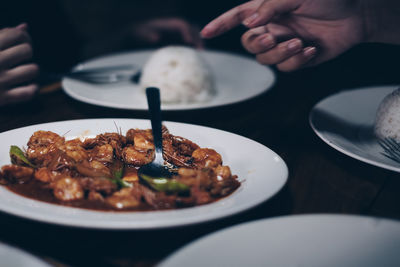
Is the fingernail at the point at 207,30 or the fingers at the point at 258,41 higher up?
the fingernail at the point at 207,30

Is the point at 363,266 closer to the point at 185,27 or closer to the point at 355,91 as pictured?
the point at 355,91

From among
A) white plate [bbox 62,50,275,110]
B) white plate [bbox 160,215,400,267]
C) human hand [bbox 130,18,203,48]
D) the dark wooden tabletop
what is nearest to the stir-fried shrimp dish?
the dark wooden tabletop

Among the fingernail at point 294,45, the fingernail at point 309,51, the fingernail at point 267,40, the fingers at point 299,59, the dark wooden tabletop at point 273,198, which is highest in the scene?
the fingernail at point 267,40

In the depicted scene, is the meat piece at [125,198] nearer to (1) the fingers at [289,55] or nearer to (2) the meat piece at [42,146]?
(2) the meat piece at [42,146]

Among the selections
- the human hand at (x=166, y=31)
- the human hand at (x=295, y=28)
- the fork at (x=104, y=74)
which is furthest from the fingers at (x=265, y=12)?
the human hand at (x=166, y=31)

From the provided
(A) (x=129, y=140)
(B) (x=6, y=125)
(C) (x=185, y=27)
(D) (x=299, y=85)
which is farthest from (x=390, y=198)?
(C) (x=185, y=27)

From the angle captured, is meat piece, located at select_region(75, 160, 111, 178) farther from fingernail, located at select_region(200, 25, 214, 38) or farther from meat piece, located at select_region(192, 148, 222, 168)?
fingernail, located at select_region(200, 25, 214, 38)
